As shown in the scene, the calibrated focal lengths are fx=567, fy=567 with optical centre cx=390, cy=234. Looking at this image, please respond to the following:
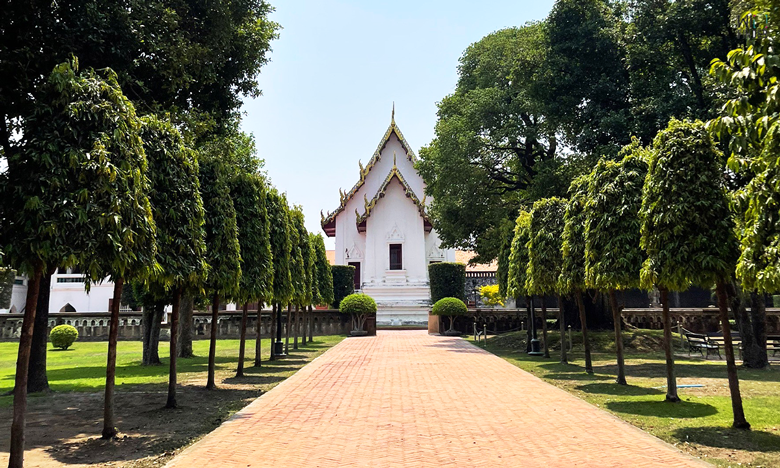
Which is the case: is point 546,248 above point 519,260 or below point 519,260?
above

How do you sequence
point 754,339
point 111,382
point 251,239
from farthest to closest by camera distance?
point 754,339, point 251,239, point 111,382

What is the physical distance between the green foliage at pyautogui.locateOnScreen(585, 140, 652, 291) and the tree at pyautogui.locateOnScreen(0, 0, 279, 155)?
373 inches

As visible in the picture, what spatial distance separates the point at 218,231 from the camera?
11875mm

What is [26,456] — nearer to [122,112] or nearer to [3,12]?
[122,112]

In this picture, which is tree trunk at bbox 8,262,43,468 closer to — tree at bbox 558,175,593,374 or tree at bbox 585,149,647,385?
tree at bbox 585,149,647,385

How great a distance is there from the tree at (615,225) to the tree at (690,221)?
2111 mm

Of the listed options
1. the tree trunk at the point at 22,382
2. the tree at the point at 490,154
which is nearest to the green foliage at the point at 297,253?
the tree at the point at 490,154

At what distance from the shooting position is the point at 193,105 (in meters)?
16.1

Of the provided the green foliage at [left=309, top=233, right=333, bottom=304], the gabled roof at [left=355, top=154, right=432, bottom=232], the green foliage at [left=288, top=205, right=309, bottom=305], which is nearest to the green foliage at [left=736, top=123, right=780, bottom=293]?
the green foliage at [left=288, top=205, right=309, bottom=305]

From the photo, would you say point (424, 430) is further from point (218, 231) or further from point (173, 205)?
point (218, 231)

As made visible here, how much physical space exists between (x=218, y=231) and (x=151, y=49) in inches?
176

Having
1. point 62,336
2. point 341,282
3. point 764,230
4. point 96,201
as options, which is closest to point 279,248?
Answer: point 96,201

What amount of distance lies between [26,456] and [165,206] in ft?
13.2

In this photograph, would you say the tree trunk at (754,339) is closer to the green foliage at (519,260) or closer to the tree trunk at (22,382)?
the green foliage at (519,260)
